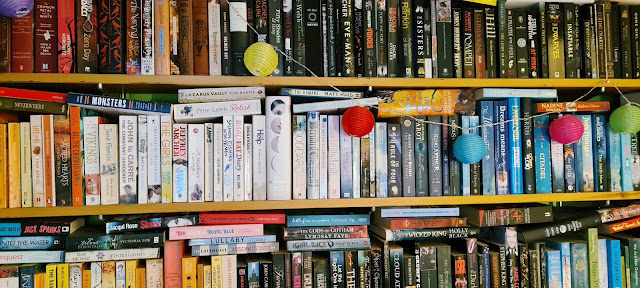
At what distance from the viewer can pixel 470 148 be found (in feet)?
3.75

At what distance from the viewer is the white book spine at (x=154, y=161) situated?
3.67ft

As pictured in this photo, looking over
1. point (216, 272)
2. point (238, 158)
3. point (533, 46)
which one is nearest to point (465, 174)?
point (533, 46)

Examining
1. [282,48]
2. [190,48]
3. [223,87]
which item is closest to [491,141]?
[282,48]

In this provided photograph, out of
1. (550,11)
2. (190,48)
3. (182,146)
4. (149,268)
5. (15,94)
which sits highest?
(550,11)

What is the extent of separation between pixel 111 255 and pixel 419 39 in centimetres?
102

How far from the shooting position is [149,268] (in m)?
1.13

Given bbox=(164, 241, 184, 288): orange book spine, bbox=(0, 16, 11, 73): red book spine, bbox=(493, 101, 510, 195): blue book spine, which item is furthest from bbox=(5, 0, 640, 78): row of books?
bbox=(164, 241, 184, 288): orange book spine

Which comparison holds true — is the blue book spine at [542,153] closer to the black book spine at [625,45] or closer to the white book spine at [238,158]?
the black book spine at [625,45]

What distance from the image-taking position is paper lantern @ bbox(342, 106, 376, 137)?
1.11 meters

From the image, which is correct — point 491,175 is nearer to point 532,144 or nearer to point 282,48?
point 532,144

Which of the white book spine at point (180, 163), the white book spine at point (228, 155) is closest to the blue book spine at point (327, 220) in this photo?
the white book spine at point (228, 155)

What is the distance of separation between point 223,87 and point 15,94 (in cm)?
51

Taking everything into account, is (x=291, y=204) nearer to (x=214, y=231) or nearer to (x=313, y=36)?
(x=214, y=231)

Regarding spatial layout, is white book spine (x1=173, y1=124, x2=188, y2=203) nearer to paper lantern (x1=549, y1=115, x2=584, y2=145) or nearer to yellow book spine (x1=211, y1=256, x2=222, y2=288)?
yellow book spine (x1=211, y1=256, x2=222, y2=288)
